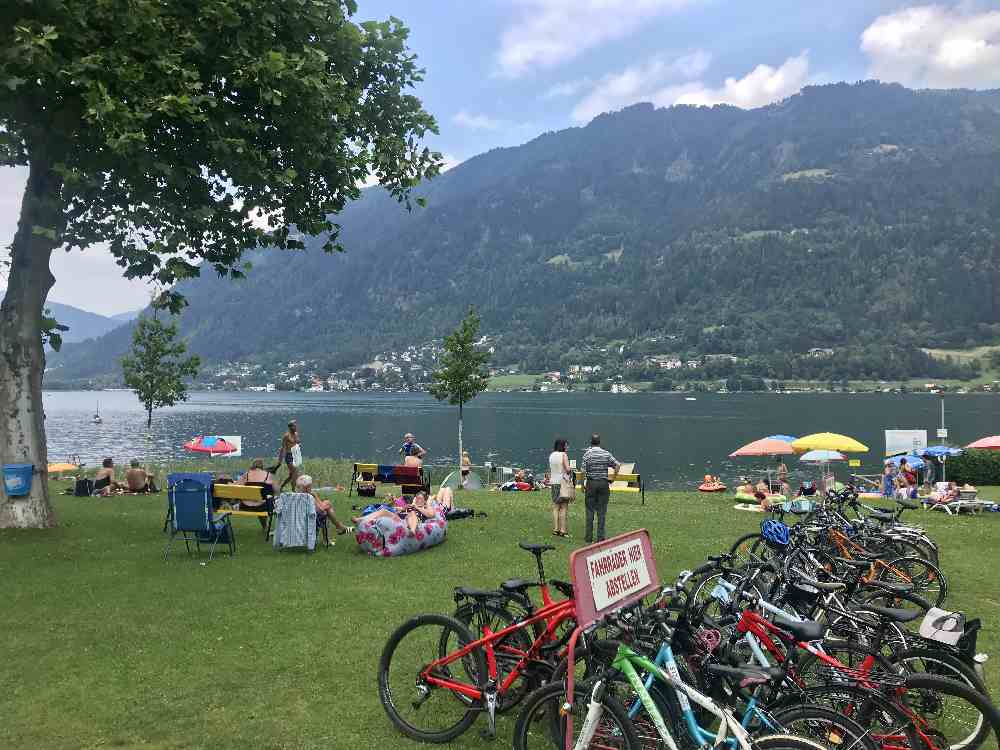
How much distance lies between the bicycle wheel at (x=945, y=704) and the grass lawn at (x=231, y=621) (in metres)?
2.03

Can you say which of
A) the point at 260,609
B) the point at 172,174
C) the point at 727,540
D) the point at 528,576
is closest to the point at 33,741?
the point at 260,609

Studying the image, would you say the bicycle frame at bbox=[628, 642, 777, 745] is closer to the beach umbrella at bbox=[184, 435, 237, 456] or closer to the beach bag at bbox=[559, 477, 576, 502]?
the beach bag at bbox=[559, 477, 576, 502]

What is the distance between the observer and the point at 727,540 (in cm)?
1238

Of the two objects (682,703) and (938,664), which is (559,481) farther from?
(682,703)

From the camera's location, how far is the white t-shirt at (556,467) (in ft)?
42.9

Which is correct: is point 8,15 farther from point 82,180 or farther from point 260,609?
point 260,609

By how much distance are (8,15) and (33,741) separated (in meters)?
9.53

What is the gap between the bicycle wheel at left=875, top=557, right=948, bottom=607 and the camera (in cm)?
802

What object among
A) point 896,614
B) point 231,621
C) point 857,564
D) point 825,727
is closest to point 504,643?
point 825,727

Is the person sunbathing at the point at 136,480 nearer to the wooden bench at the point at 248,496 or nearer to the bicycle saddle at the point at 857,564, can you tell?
the wooden bench at the point at 248,496

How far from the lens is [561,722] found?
163 inches

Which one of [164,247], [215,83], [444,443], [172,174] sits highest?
[215,83]

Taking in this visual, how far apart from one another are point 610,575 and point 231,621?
5117 millimetres

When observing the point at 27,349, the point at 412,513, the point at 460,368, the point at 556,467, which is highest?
the point at 27,349
